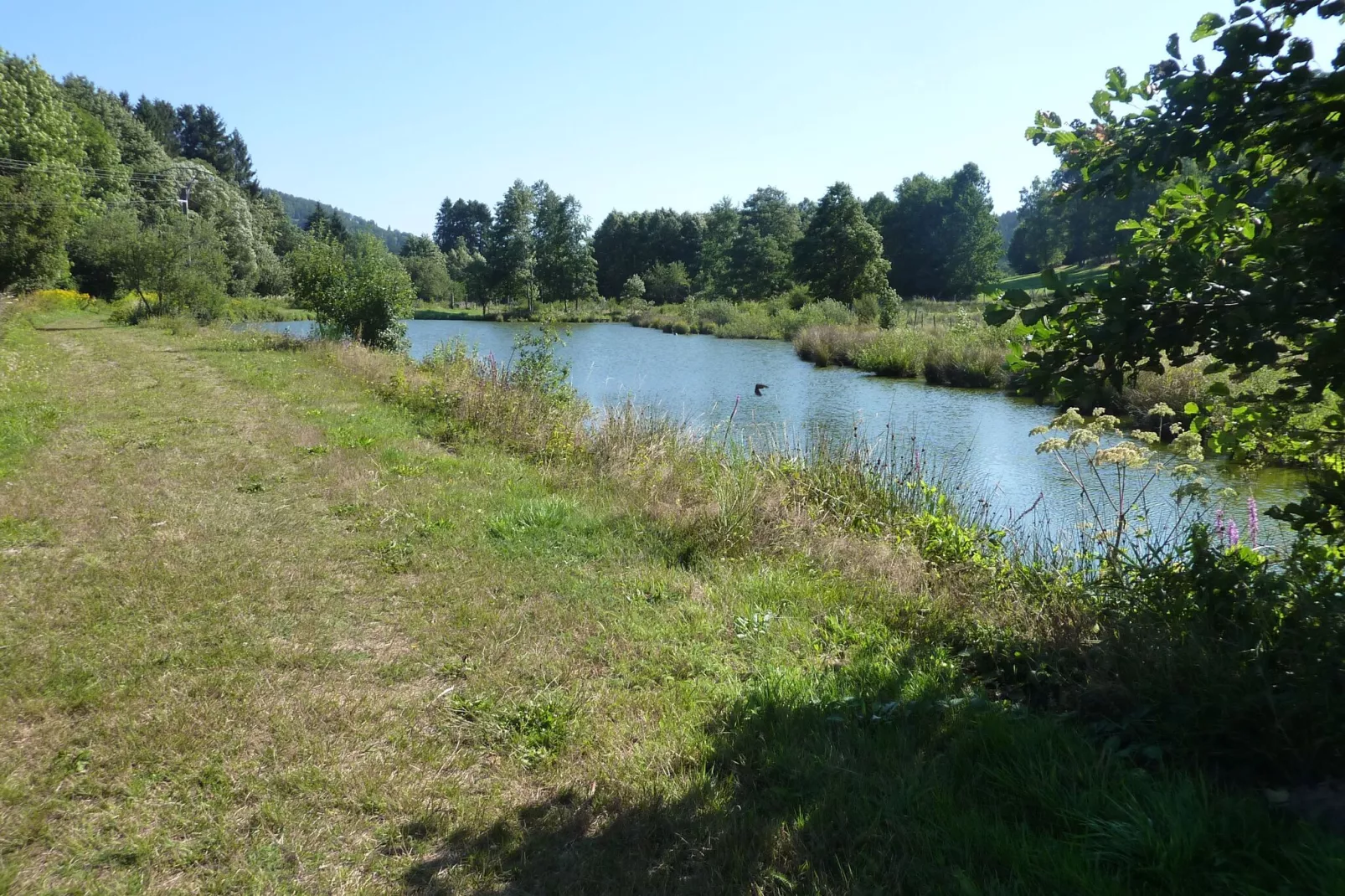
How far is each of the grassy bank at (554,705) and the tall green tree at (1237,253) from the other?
4.44 feet

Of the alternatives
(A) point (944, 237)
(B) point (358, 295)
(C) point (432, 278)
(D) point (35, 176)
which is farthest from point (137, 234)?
(A) point (944, 237)

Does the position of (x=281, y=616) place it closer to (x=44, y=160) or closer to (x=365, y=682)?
(x=365, y=682)

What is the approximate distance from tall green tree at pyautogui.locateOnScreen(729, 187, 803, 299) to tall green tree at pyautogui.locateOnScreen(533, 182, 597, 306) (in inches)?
556

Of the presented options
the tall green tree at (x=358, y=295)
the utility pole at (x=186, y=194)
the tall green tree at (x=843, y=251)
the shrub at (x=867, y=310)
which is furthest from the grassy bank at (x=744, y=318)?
the utility pole at (x=186, y=194)

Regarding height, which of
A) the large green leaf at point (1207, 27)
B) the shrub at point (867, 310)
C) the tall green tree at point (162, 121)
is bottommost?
the shrub at point (867, 310)

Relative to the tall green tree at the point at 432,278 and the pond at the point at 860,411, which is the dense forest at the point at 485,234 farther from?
the pond at the point at 860,411

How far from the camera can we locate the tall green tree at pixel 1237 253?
2.62m

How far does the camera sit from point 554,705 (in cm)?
359

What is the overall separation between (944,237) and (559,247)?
114 feet

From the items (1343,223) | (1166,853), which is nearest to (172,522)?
(1166,853)

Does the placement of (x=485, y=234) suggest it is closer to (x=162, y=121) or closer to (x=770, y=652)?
(x=162, y=121)

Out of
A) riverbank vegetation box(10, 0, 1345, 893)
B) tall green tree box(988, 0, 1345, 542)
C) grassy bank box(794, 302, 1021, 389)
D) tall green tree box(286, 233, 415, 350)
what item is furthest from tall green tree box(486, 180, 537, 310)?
tall green tree box(988, 0, 1345, 542)

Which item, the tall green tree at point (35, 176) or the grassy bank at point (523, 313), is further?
the grassy bank at point (523, 313)

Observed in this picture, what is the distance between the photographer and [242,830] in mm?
2707
